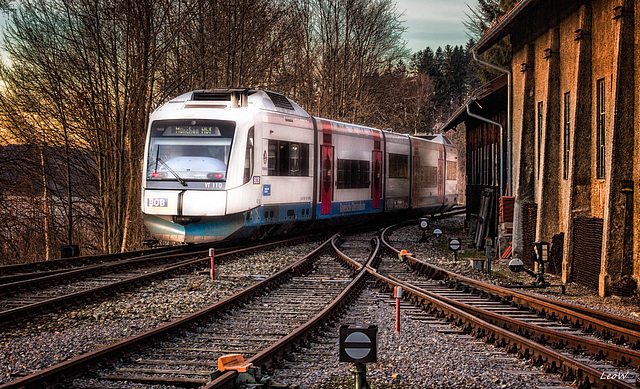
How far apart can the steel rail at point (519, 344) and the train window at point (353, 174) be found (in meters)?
12.0

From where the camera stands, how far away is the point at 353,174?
24.2 metres

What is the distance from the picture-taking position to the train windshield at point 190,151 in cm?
1644

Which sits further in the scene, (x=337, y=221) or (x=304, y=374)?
(x=337, y=221)

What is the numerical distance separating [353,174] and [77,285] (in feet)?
42.8

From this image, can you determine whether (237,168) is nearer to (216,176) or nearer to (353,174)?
(216,176)

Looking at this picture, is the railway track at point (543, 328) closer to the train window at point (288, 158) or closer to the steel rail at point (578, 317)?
the steel rail at point (578, 317)

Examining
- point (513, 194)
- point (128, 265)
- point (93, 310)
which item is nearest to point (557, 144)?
point (513, 194)

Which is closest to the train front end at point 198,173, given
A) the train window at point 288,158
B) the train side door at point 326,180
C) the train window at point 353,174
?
the train window at point 288,158

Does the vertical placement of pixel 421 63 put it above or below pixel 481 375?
above

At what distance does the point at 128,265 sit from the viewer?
14.4 meters

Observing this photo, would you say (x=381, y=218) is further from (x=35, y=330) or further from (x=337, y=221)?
(x=35, y=330)

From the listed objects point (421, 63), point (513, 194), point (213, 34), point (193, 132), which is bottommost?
point (513, 194)

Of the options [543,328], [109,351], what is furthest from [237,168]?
[109,351]

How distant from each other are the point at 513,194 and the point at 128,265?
1040cm
